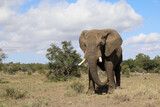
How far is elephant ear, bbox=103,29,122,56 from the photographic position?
33.7ft

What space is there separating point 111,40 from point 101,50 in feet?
3.05

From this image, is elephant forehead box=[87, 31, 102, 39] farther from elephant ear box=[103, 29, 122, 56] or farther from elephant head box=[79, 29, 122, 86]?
elephant ear box=[103, 29, 122, 56]

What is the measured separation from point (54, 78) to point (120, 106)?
1589 cm

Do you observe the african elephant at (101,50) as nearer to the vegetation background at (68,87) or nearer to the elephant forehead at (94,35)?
the elephant forehead at (94,35)

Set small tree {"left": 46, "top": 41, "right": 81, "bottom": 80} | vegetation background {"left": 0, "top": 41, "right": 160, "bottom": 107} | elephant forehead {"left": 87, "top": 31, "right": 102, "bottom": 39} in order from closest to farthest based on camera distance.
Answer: vegetation background {"left": 0, "top": 41, "right": 160, "bottom": 107} < elephant forehead {"left": 87, "top": 31, "right": 102, "bottom": 39} < small tree {"left": 46, "top": 41, "right": 81, "bottom": 80}

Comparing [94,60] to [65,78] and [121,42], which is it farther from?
[65,78]

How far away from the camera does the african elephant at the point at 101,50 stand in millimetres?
9203

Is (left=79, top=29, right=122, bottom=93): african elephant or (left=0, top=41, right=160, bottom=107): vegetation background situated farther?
(left=79, top=29, right=122, bottom=93): african elephant

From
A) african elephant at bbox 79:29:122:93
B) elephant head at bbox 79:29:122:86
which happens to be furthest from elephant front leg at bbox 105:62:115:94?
elephant head at bbox 79:29:122:86

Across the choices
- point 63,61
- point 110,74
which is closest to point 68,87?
point 110,74

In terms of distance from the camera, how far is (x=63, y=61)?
23266mm

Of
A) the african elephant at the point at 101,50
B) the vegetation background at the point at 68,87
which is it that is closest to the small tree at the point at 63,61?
the vegetation background at the point at 68,87

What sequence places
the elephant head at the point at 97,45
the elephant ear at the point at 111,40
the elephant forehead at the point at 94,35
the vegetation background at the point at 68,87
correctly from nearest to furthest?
the vegetation background at the point at 68,87 < the elephant head at the point at 97,45 < the elephant forehead at the point at 94,35 < the elephant ear at the point at 111,40

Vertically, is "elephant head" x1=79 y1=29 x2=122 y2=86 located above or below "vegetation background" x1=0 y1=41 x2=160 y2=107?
above
